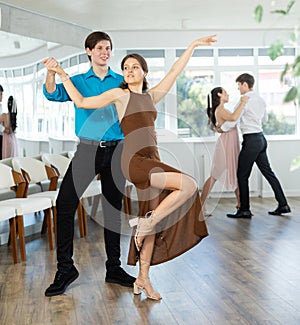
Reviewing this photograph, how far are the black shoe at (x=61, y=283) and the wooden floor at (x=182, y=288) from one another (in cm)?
6

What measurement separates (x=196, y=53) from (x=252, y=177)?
2.02m

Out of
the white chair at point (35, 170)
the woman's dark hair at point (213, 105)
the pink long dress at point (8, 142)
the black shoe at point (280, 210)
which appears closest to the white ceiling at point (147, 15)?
the pink long dress at point (8, 142)

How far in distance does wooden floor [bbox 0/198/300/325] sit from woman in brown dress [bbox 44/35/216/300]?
270mm

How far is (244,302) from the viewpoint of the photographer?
3.67 metres

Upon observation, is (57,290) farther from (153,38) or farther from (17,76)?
(153,38)

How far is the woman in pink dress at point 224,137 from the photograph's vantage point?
711 centimetres

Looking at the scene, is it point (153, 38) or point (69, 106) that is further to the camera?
point (153, 38)

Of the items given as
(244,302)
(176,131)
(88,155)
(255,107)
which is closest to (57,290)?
(88,155)

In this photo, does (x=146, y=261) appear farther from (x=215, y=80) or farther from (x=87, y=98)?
(x=215, y=80)

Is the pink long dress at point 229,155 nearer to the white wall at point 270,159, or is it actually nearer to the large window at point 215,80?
the white wall at point 270,159

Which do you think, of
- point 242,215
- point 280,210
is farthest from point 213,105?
point 280,210

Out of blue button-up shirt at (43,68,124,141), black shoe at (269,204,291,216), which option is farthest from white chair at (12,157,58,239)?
black shoe at (269,204,291,216)

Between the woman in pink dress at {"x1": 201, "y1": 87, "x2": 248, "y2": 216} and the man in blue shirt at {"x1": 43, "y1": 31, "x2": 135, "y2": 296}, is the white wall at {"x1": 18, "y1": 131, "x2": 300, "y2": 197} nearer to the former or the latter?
the woman in pink dress at {"x1": 201, "y1": 87, "x2": 248, "y2": 216}

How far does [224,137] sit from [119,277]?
12.2 feet
